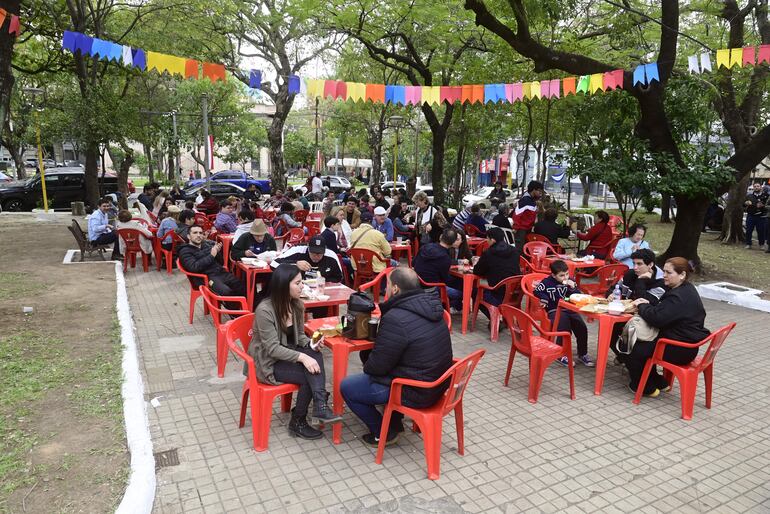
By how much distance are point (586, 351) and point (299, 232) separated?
5.65m

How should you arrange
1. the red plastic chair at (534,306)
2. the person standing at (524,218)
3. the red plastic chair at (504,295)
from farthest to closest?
the person standing at (524,218) < the red plastic chair at (504,295) < the red plastic chair at (534,306)

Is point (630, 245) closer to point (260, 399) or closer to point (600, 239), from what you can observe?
point (600, 239)

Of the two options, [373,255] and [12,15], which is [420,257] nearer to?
[373,255]

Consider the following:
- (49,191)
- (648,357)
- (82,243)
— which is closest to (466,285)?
(648,357)

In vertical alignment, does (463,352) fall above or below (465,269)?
below

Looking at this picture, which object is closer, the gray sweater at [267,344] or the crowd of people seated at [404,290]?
the crowd of people seated at [404,290]

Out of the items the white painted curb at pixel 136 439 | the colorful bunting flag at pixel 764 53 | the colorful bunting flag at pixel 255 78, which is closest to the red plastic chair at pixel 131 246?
the colorful bunting flag at pixel 255 78

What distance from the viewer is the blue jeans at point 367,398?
→ 411cm

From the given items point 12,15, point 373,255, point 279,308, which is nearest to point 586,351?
point 373,255

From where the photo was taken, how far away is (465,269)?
7535 mm

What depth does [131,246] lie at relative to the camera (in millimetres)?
10555

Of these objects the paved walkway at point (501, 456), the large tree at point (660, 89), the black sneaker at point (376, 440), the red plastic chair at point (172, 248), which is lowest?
the paved walkway at point (501, 456)

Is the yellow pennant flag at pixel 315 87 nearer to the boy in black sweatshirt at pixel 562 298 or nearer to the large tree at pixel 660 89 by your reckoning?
the large tree at pixel 660 89

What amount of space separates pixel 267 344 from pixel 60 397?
2192 mm
